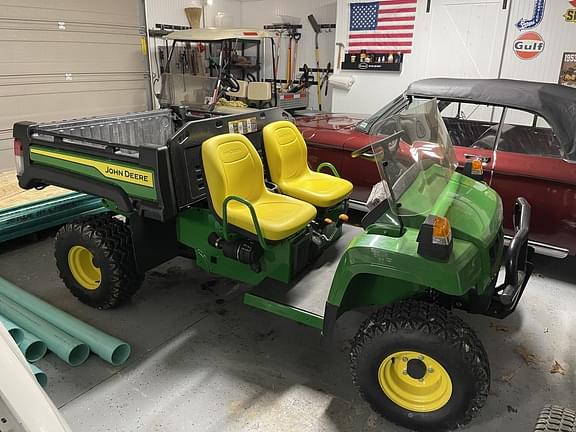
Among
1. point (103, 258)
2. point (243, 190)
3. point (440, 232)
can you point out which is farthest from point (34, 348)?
point (440, 232)

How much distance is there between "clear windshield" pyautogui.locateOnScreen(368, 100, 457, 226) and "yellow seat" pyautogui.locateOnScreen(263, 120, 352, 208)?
0.53 m

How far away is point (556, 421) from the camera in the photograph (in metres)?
1.51

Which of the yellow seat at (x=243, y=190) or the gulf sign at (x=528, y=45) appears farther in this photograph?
the gulf sign at (x=528, y=45)

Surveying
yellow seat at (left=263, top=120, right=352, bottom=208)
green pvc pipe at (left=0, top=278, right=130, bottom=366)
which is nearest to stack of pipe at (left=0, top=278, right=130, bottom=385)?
green pvc pipe at (left=0, top=278, right=130, bottom=366)

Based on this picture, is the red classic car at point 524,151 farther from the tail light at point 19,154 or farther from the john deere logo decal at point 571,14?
the tail light at point 19,154

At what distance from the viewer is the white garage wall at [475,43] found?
5.14 m

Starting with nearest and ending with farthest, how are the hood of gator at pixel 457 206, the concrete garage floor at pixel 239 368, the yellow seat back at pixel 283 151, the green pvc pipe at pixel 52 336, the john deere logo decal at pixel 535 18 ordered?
1. the hood of gator at pixel 457 206
2. the concrete garage floor at pixel 239 368
3. the green pvc pipe at pixel 52 336
4. the yellow seat back at pixel 283 151
5. the john deere logo decal at pixel 535 18

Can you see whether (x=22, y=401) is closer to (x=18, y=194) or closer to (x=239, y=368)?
(x=239, y=368)

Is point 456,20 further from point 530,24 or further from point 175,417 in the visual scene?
point 175,417

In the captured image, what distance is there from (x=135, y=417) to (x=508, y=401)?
73.5 inches

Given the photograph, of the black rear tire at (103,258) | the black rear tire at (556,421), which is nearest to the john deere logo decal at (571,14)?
the black rear tire at (556,421)

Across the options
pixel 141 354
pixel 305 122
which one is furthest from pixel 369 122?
pixel 141 354

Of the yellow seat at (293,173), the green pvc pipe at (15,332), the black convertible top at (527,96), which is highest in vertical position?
the black convertible top at (527,96)

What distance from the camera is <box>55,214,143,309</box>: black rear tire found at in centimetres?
280
